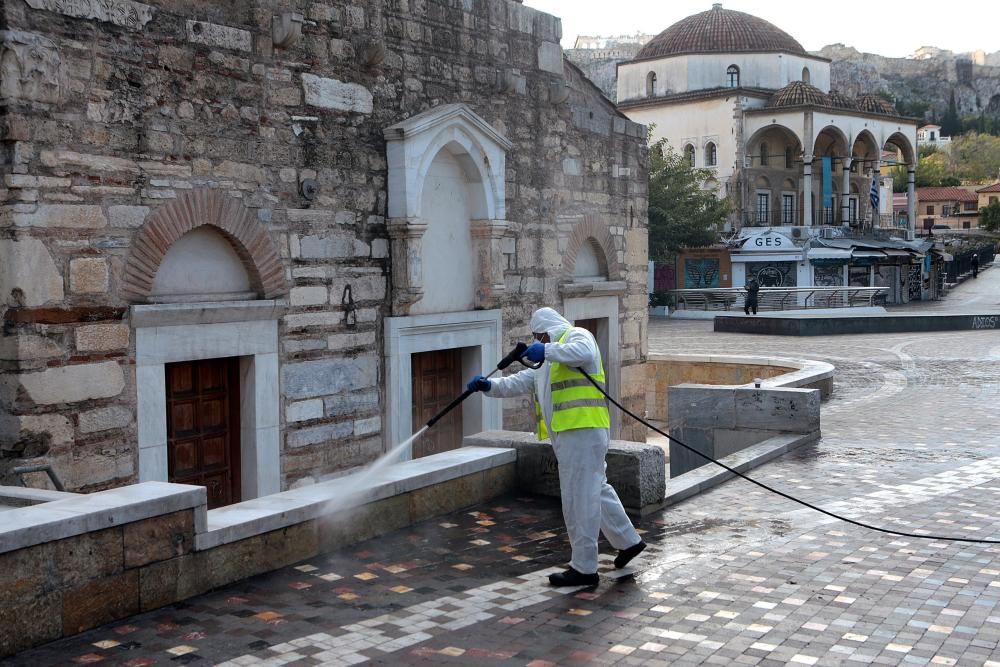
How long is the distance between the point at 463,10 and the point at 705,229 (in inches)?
1340

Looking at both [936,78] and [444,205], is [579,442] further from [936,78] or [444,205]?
[936,78]

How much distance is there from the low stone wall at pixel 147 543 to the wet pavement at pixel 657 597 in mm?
120

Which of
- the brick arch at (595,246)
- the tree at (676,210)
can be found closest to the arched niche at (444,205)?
the brick arch at (595,246)

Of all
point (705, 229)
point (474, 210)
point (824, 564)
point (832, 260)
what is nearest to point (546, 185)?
point (474, 210)

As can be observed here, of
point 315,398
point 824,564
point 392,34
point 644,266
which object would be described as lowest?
point 824,564

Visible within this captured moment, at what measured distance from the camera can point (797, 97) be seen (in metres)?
48.8

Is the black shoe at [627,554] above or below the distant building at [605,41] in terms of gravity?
below

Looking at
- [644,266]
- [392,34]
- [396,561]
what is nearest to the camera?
[396,561]

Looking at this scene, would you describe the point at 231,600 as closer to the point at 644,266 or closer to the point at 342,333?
the point at 342,333

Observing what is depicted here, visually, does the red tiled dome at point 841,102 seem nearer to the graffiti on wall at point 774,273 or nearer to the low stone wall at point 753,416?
the graffiti on wall at point 774,273

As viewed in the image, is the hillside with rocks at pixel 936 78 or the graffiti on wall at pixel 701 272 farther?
the hillside with rocks at pixel 936 78

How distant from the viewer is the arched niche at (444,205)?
11195 mm

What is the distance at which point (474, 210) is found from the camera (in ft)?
41.2

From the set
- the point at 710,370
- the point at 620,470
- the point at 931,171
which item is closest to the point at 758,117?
the point at 710,370
